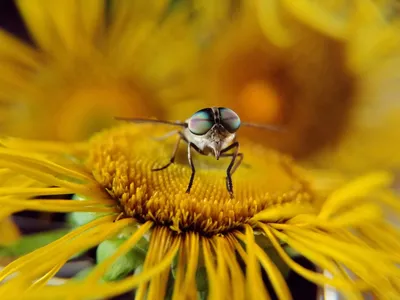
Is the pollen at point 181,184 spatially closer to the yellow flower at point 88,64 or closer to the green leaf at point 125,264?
the green leaf at point 125,264

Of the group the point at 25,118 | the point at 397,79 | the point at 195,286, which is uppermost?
the point at 397,79

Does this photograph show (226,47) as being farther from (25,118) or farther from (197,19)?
(25,118)

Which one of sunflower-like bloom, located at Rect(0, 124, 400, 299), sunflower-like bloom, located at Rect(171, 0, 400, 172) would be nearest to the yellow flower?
sunflower-like bloom, located at Rect(171, 0, 400, 172)

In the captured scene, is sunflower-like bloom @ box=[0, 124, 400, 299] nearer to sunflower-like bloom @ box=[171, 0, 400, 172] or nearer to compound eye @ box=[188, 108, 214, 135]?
compound eye @ box=[188, 108, 214, 135]

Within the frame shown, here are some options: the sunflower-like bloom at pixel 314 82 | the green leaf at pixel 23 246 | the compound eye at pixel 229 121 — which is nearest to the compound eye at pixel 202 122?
the compound eye at pixel 229 121

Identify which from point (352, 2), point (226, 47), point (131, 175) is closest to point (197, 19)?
point (226, 47)

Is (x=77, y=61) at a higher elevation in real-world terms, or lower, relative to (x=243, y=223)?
higher
